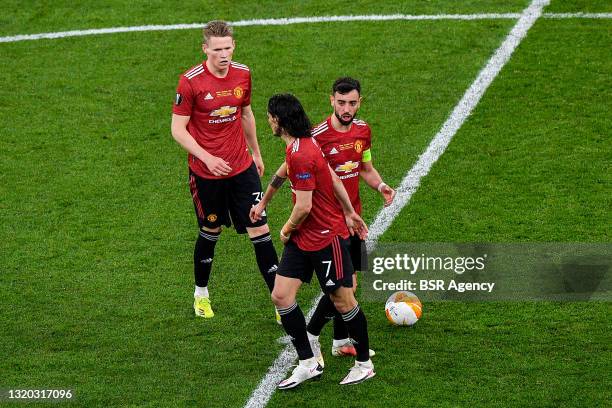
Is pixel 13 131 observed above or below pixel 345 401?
above

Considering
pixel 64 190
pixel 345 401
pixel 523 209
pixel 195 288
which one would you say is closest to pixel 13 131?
pixel 64 190

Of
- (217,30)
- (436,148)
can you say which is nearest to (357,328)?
(217,30)

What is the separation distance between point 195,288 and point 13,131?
481 cm

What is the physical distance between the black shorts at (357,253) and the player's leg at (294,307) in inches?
22.3

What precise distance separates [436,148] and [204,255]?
4.12m

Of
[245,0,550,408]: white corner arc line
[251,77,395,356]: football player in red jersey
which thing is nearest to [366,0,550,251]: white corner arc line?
[245,0,550,408]: white corner arc line

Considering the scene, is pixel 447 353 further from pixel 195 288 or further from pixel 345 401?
pixel 195 288

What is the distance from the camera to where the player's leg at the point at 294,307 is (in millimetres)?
9242

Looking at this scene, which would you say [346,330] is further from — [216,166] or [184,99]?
[184,99]

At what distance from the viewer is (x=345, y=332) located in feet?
32.4

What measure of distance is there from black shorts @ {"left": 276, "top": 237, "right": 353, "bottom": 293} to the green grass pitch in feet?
2.76

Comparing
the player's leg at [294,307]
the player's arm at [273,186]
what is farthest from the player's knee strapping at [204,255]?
the player's leg at [294,307]

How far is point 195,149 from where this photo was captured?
10062 mm

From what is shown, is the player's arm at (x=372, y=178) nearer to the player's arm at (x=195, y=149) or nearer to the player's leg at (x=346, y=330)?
the player's leg at (x=346, y=330)
